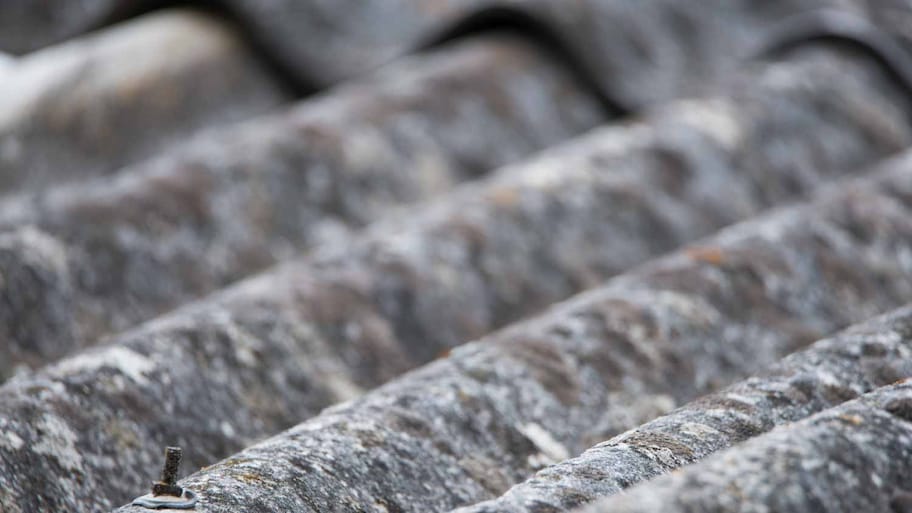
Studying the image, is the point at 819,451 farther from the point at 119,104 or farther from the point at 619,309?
the point at 119,104

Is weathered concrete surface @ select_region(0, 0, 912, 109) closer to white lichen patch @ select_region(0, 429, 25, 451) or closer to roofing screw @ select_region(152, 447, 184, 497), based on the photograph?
white lichen patch @ select_region(0, 429, 25, 451)

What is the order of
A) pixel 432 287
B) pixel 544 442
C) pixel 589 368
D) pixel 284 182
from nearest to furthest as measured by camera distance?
pixel 544 442, pixel 589 368, pixel 432 287, pixel 284 182

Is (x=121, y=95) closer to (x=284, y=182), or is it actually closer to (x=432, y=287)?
(x=284, y=182)

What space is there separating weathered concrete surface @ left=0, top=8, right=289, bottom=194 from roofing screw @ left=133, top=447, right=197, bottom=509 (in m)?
3.04

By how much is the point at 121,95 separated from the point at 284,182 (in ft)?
4.23

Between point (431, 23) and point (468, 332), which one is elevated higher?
point (431, 23)

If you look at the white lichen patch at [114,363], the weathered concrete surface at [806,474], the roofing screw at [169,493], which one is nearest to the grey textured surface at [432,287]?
the white lichen patch at [114,363]

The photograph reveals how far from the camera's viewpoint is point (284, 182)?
13.6 feet

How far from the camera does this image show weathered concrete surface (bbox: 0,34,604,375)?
3475 mm

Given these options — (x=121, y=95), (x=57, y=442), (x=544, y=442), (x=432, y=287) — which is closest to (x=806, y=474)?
(x=544, y=442)

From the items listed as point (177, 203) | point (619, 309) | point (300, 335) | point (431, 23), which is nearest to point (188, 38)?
point (431, 23)

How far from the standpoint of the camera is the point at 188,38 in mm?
5406

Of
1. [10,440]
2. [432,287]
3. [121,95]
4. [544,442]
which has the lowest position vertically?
[544,442]

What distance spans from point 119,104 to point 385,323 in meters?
2.29
